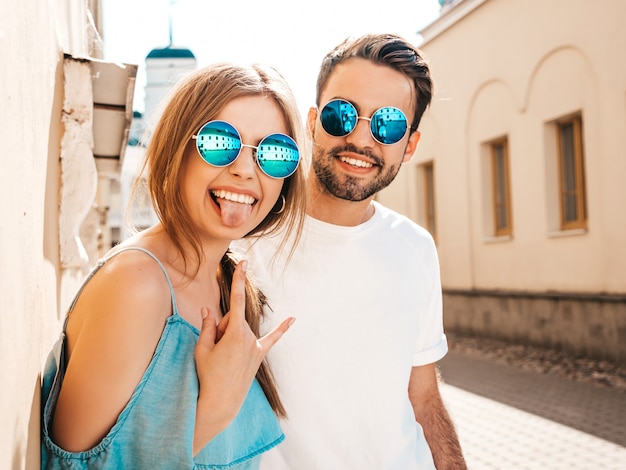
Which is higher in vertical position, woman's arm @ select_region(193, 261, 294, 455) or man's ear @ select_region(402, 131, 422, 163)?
man's ear @ select_region(402, 131, 422, 163)

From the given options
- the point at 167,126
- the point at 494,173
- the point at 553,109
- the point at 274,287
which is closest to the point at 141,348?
the point at 167,126

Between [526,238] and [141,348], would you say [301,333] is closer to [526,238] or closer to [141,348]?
[141,348]

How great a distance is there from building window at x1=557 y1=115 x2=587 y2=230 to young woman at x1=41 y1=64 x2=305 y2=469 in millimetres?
11739

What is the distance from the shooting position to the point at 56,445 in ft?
4.72

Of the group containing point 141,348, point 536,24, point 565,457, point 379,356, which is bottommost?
point 565,457

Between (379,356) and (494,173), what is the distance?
13.8 meters

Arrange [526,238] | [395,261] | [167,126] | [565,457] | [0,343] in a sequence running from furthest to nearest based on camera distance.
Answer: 1. [526,238]
2. [565,457]
3. [395,261]
4. [167,126]
5. [0,343]

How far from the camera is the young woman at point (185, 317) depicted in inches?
54.4

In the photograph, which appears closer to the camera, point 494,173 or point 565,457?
point 565,457

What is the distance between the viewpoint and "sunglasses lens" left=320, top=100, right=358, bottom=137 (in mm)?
2617

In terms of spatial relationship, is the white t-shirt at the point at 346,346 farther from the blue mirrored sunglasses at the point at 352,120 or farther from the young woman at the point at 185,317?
the young woman at the point at 185,317

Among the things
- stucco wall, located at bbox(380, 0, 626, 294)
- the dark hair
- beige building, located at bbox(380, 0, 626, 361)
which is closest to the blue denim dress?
the dark hair

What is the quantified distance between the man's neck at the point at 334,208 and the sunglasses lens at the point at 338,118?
209 millimetres

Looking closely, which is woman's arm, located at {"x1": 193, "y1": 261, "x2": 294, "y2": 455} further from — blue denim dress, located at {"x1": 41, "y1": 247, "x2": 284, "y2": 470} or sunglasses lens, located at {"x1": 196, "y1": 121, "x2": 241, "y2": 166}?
sunglasses lens, located at {"x1": 196, "y1": 121, "x2": 241, "y2": 166}
